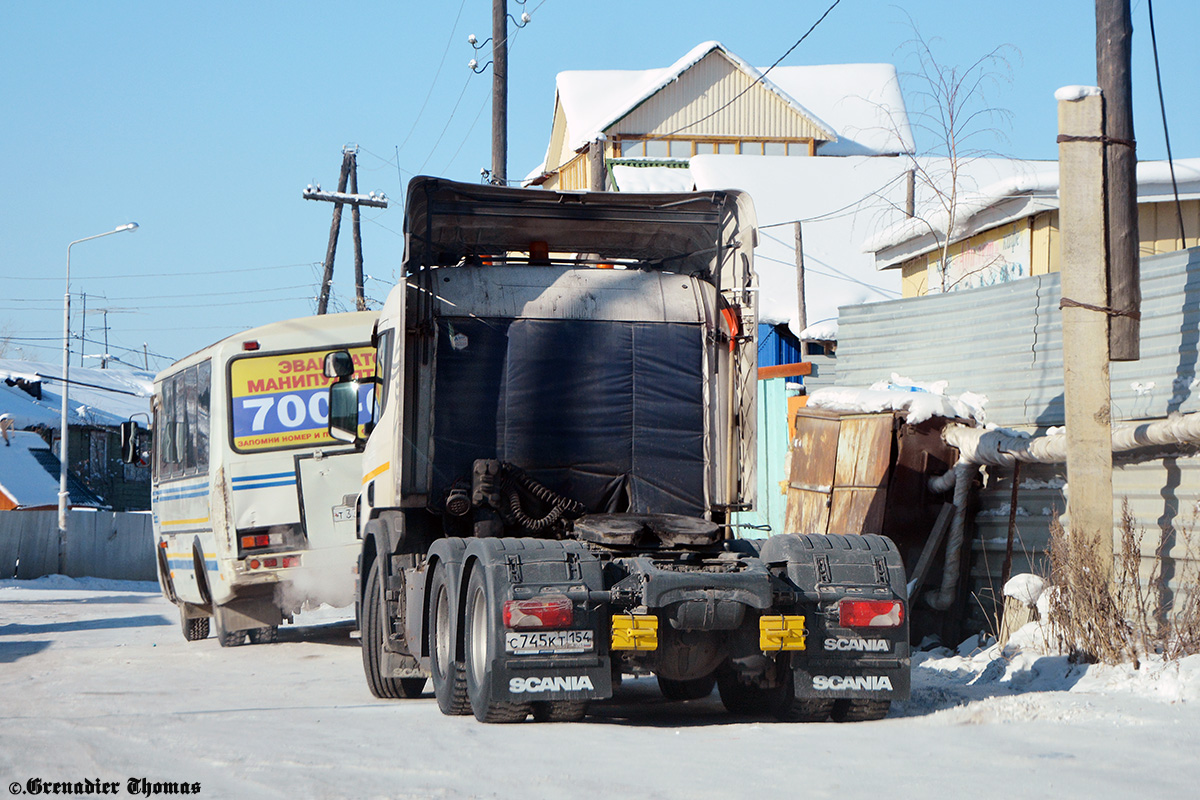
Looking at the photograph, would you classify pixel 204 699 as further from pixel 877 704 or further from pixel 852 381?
pixel 852 381

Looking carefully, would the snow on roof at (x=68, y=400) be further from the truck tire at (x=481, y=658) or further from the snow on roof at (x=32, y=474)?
the truck tire at (x=481, y=658)

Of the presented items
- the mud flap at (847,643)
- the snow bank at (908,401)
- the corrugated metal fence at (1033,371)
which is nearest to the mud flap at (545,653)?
the mud flap at (847,643)

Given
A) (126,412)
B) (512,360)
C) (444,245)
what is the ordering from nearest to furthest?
(512,360)
(444,245)
(126,412)

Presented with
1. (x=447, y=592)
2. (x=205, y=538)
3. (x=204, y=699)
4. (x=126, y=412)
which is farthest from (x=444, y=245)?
(x=126, y=412)

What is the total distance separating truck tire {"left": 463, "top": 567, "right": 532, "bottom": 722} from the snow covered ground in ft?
0.35

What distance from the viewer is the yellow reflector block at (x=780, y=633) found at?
278 inches

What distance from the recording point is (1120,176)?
8.89 meters

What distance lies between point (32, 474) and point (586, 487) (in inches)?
1561

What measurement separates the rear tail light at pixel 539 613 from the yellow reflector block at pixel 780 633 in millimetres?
1049

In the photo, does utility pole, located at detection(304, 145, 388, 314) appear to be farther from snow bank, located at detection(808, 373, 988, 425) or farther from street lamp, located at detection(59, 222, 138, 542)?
snow bank, located at detection(808, 373, 988, 425)

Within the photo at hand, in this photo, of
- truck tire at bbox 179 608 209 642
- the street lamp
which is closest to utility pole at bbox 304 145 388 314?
the street lamp

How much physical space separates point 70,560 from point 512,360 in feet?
86.0

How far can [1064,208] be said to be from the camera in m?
8.95

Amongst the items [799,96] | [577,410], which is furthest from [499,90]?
[799,96]
